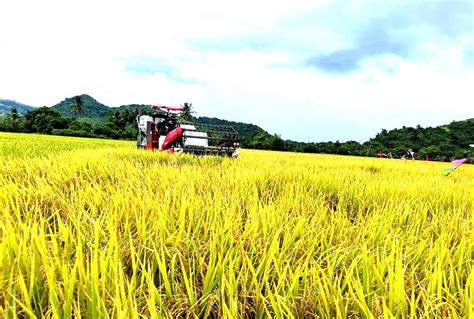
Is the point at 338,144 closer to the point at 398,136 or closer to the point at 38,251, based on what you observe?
the point at 398,136

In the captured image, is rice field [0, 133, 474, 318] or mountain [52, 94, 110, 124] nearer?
rice field [0, 133, 474, 318]

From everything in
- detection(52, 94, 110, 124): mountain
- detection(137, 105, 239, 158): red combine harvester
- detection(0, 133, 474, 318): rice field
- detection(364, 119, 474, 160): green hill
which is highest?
detection(52, 94, 110, 124): mountain

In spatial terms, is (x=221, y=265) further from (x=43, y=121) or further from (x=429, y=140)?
(x=43, y=121)

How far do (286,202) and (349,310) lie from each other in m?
1.33

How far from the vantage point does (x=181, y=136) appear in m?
8.63

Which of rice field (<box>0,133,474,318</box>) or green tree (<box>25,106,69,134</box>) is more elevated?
green tree (<box>25,106,69,134</box>)

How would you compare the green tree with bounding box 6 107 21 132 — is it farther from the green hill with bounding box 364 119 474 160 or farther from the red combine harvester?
the green hill with bounding box 364 119 474 160

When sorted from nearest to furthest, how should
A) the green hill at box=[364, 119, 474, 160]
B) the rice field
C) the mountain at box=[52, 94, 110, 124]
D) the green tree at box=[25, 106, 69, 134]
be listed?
the rice field, the green hill at box=[364, 119, 474, 160], the green tree at box=[25, 106, 69, 134], the mountain at box=[52, 94, 110, 124]

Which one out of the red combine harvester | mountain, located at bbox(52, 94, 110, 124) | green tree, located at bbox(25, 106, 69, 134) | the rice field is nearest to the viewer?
the rice field

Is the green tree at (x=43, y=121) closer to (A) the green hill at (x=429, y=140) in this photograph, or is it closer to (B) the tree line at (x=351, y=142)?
(B) the tree line at (x=351, y=142)

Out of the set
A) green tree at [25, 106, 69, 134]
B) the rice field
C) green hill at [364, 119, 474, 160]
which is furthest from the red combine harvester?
green tree at [25, 106, 69, 134]

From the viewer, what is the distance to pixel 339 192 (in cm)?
312

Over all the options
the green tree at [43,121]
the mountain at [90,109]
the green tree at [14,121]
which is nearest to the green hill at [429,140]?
the green tree at [43,121]

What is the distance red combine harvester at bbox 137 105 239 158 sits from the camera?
8663 mm
